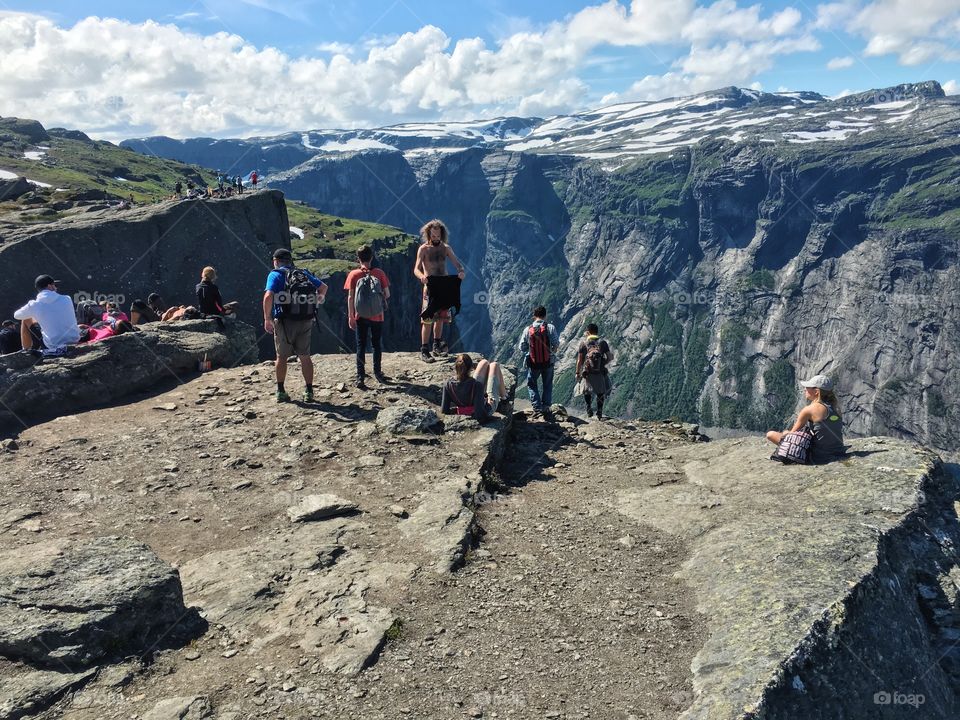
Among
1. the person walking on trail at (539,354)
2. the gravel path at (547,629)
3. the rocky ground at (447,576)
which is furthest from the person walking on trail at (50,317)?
the gravel path at (547,629)

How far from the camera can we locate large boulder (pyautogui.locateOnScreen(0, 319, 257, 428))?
17422 mm

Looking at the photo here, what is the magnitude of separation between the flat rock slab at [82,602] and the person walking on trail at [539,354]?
553 inches

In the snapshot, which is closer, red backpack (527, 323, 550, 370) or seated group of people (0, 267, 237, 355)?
seated group of people (0, 267, 237, 355)

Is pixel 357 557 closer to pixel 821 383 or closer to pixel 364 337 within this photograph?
pixel 364 337

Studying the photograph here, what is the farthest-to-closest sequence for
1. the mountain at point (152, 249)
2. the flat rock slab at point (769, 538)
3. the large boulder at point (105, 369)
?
the mountain at point (152, 249)
the large boulder at point (105, 369)
the flat rock slab at point (769, 538)

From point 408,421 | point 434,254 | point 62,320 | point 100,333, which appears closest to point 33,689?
point 408,421

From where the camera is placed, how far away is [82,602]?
9023mm

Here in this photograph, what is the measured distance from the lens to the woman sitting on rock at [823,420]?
14.5 metres

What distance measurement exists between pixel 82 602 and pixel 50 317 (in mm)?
13603

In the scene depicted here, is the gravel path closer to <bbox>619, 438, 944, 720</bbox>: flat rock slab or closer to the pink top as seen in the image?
<bbox>619, 438, 944, 720</bbox>: flat rock slab

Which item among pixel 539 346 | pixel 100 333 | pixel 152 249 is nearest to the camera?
pixel 100 333

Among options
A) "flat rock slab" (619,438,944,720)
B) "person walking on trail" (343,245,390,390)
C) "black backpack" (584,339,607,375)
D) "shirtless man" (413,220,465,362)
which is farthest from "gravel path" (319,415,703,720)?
"black backpack" (584,339,607,375)

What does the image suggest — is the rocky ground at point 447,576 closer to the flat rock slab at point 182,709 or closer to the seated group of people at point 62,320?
the flat rock slab at point 182,709

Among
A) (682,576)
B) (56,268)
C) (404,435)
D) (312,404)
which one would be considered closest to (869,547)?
(682,576)
